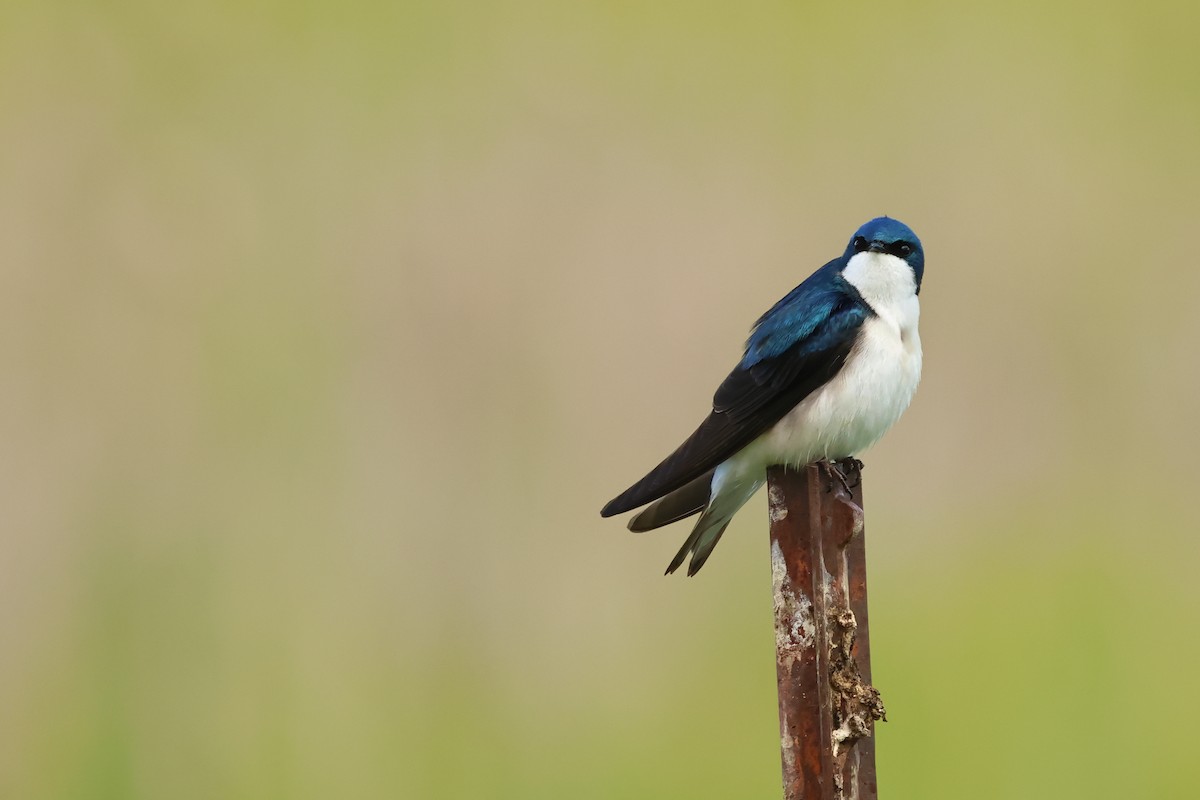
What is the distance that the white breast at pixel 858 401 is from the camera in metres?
2.43

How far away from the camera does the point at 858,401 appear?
2.44 metres

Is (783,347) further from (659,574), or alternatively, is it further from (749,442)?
(659,574)

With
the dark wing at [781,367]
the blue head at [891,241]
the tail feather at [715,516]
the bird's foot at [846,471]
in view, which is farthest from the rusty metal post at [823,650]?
the blue head at [891,241]

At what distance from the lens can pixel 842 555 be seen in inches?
69.3

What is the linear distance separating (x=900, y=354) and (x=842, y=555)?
0.83 meters

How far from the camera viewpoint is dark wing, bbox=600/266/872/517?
2361mm

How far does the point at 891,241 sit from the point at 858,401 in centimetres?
36

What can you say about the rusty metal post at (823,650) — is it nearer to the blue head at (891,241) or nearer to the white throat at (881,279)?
the white throat at (881,279)

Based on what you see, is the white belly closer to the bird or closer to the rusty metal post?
the bird

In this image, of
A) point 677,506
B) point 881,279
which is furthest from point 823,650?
point 881,279

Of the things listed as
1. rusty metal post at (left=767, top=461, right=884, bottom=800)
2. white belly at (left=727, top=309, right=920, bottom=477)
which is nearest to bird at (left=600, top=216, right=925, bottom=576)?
white belly at (left=727, top=309, right=920, bottom=477)

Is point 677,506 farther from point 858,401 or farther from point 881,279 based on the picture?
point 881,279

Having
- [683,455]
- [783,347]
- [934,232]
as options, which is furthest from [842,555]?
[934,232]

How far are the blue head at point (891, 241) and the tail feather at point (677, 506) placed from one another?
21.6 inches
